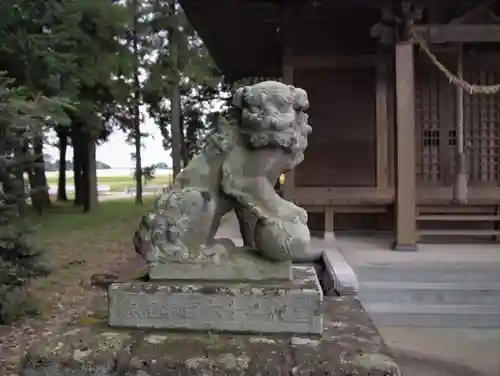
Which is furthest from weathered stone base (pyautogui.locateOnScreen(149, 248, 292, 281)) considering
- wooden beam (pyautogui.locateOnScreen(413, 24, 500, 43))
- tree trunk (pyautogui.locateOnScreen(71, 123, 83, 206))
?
tree trunk (pyautogui.locateOnScreen(71, 123, 83, 206))

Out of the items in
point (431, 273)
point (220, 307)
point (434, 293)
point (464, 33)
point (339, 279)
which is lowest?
point (434, 293)

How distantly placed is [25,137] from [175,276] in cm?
467

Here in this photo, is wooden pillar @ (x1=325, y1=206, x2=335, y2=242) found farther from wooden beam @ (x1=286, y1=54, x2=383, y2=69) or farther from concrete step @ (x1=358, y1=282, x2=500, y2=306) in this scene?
concrete step @ (x1=358, y1=282, x2=500, y2=306)

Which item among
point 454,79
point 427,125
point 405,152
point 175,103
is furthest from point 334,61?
point 175,103

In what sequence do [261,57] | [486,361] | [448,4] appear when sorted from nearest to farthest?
[486,361]
[448,4]
[261,57]

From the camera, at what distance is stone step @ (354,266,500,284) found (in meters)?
7.16

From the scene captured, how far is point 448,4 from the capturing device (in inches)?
→ 356

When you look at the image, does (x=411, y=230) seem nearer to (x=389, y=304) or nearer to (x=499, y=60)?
(x=389, y=304)

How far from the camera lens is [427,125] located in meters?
10.3

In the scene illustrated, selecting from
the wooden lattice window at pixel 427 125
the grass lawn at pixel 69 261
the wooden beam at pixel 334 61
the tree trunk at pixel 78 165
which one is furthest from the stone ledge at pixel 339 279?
the tree trunk at pixel 78 165

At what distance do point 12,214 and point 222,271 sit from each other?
4.58m

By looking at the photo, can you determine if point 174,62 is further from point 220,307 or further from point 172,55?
point 220,307

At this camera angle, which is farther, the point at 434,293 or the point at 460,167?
the point at 460,167

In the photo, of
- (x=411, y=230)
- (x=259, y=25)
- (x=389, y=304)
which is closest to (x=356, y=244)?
(x=411, y=230)
